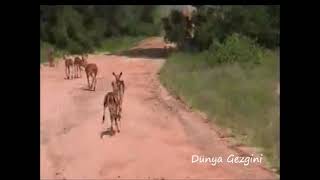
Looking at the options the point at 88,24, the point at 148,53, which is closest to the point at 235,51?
the point at 148,53

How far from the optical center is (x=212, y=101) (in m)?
8.28

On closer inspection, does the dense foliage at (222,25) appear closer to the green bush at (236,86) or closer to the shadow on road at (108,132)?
the green bush at (236,86)

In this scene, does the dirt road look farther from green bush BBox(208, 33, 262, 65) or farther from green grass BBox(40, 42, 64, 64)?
green bush BBox(208, 33, 262, 65)

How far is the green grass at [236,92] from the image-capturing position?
719 cm

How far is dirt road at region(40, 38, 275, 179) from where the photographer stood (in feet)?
22.0

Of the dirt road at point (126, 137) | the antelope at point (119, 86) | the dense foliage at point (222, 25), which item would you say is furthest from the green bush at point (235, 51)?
the antelope at point (119, 86)

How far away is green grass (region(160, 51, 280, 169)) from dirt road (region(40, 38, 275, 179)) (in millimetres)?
306

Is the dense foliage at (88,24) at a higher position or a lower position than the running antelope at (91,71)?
higher

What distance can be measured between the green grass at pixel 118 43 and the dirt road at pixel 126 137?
697mm

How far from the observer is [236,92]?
8.16 metres

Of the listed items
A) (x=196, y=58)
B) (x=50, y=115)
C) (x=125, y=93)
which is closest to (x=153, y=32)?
(x=196, y=58)

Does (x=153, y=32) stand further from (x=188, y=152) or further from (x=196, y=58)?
(x=188, y=152)
